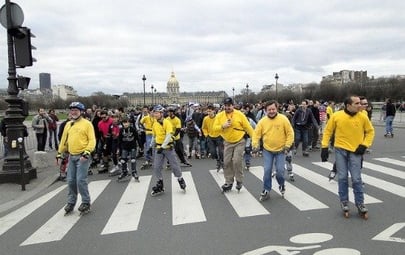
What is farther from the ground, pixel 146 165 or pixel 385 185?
pixel 385 185

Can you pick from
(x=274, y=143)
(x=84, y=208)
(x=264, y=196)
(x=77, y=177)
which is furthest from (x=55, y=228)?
(x=274, y=143)

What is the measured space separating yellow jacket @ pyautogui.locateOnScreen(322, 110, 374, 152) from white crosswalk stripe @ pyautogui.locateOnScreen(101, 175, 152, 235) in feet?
11.8

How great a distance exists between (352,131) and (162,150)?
13.5 feet

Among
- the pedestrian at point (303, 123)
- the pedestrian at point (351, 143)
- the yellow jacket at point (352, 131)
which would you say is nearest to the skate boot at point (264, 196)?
the pedestrian at point (351, 143)

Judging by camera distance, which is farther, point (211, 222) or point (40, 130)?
point (40, 130)

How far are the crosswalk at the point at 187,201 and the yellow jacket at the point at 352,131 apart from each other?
4.07 feet

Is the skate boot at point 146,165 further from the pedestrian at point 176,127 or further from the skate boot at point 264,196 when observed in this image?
the skate boot at point 264,196

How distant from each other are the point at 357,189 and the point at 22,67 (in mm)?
8273

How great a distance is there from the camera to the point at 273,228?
21.1 ft

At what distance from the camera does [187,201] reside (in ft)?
28.0

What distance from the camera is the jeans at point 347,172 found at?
6961 mm

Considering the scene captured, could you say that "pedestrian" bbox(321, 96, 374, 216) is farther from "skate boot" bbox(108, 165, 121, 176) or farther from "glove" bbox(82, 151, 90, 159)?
"skate boot" bbox(108, 165, 121, 176)

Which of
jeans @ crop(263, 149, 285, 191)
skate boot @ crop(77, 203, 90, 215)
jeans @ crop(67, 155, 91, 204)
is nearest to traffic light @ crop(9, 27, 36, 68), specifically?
jeans @ crop(67, 155, 91, 204)

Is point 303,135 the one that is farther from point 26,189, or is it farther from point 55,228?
point 55,228
